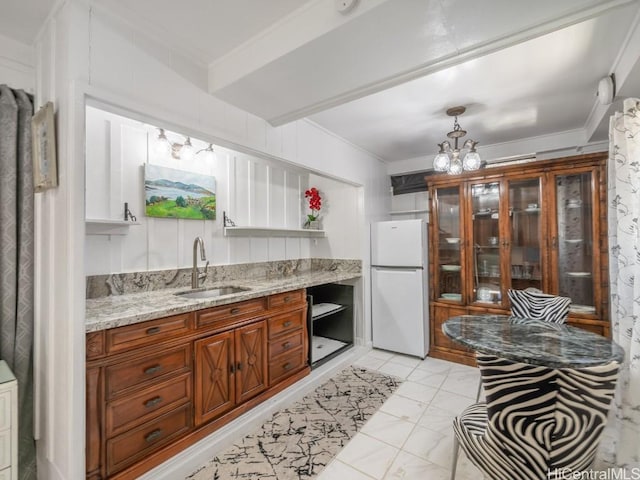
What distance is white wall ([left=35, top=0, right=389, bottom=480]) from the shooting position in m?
1.35

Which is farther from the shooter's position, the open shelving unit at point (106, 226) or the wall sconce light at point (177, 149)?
the wall sconce light at point (177, 149)

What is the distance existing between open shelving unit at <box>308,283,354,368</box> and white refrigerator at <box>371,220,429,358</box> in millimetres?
368

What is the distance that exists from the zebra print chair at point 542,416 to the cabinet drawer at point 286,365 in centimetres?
155

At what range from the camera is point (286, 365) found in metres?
2.48

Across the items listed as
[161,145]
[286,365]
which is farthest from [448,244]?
[161,145]

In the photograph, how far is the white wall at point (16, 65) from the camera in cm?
165

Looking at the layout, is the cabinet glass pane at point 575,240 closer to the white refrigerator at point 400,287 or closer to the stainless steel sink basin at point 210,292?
the white refrigerator at point 400,287

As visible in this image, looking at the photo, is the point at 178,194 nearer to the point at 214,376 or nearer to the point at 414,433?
the point at 214,376

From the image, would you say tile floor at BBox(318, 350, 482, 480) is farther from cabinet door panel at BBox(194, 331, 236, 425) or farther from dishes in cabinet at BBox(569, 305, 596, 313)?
dishes in cabinet at BBox(569, 305, 596, 313)

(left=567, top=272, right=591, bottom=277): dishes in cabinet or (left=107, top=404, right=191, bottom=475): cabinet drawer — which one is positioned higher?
(left=567, top=272, right=591, bottom=277): dishes in cabinet

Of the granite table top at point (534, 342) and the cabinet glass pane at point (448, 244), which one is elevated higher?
the cabinet glass pane at point (448, 244)

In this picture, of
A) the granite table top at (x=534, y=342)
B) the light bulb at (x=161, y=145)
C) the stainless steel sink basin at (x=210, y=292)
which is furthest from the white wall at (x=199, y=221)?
the granite table top at (x=534, y=342)

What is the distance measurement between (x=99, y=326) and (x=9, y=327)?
69 centimetres

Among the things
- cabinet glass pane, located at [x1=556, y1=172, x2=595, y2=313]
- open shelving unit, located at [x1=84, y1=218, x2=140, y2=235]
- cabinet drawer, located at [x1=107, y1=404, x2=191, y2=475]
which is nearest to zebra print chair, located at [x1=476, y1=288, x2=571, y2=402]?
cabinet glass pane, located at [x1=556, y1=172, x2=595, y2=313]
